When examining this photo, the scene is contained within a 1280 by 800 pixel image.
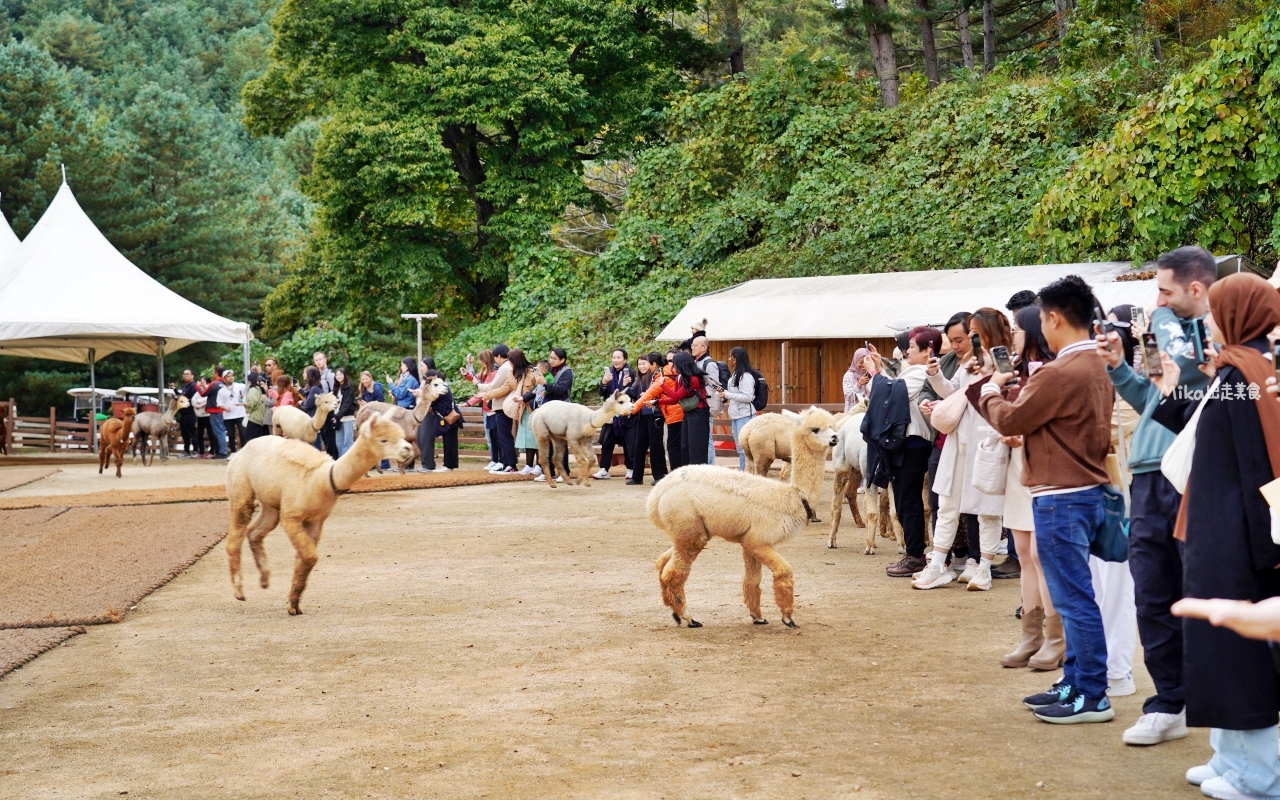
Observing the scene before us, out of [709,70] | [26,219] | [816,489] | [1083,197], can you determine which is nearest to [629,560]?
[816,489]

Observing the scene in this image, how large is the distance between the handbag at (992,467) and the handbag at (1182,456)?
2762mm

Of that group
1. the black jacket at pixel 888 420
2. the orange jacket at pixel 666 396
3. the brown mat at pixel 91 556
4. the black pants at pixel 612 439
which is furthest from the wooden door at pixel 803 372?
the black jacket at pixel 888 420

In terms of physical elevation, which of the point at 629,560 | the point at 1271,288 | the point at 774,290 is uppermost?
the point at 774,290

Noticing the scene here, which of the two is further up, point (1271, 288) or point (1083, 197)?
point (1083, 197)

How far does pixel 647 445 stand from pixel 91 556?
8719mm

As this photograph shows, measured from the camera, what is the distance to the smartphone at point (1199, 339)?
454 cm

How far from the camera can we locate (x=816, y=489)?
8.47 m

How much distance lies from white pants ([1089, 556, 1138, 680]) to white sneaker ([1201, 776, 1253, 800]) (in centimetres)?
161

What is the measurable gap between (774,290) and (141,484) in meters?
12.1

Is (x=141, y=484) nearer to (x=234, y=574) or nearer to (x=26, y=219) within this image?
(x=234, y=574)

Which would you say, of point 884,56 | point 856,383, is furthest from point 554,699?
point 884,56

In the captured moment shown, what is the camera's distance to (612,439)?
64.0 feet

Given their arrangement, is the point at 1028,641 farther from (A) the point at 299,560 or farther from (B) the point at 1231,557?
(A) the point at 299,560

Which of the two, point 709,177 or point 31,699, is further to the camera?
point 709,177
